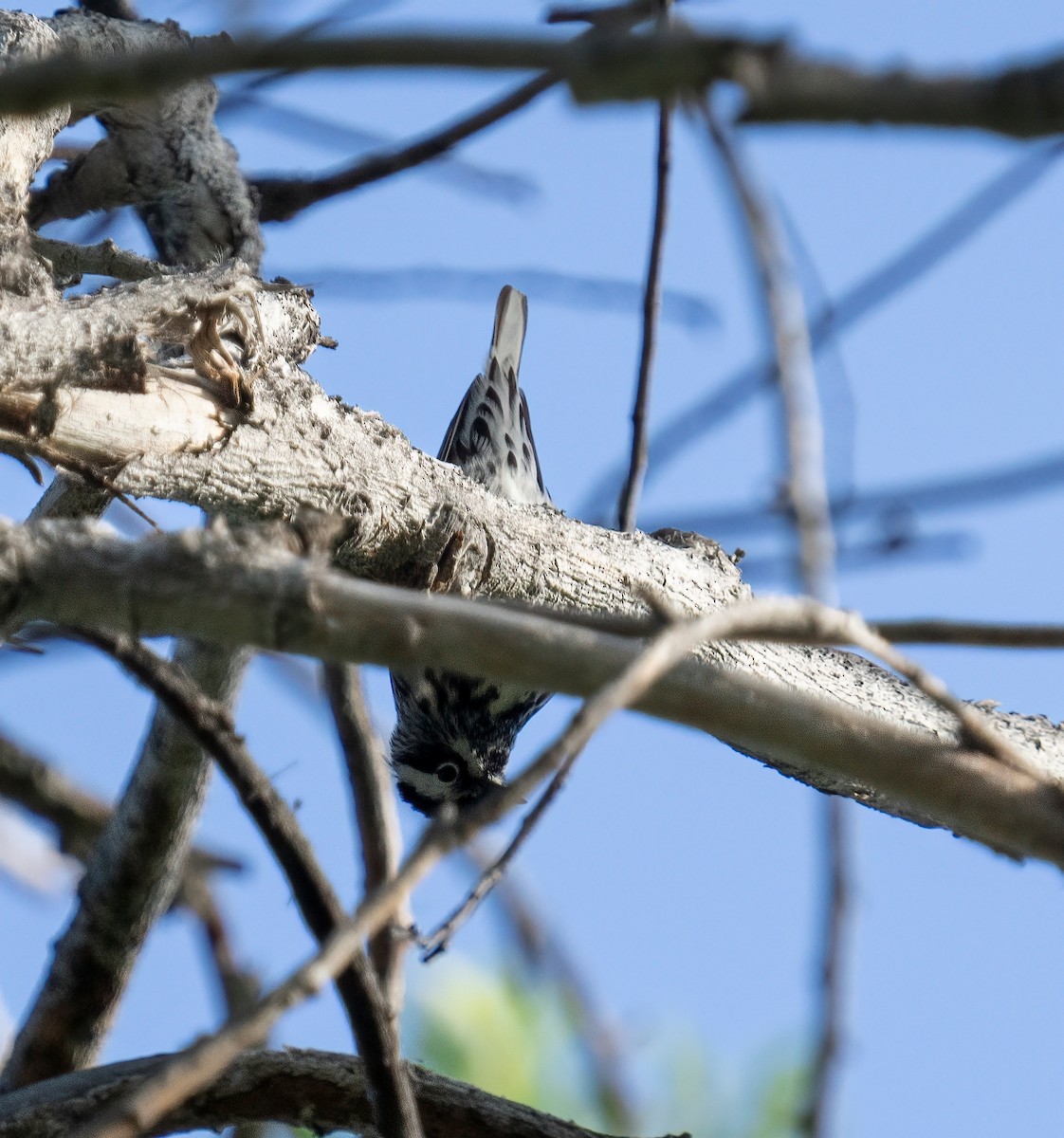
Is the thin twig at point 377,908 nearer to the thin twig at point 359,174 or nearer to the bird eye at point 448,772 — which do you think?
the thin twig at point 359,174

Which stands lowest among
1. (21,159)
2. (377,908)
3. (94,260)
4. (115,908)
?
(377,908)

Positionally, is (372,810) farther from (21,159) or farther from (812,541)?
(812,541)

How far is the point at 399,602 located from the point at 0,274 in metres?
1.47

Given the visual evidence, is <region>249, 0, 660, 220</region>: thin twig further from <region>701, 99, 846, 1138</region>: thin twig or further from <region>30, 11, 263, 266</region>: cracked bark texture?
<region>701, 99, 846, 1138</region>: thin twig

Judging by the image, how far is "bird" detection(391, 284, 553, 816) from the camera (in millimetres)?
6148

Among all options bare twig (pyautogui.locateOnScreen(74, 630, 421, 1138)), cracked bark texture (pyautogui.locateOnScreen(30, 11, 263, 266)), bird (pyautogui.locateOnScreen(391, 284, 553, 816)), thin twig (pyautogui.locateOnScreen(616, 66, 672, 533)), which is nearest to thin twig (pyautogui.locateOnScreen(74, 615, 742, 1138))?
bare twig (pyautogui.locateOnScreen(74, 630, 421, 1138))

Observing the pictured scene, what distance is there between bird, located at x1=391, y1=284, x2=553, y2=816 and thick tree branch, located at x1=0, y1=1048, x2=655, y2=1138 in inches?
145

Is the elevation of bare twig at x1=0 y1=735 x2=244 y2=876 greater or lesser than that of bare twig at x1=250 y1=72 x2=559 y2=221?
lesser

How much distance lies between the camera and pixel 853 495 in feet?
6.39

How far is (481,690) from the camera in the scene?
613 cm

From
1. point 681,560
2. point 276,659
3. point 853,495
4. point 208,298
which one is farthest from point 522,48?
point 276,659

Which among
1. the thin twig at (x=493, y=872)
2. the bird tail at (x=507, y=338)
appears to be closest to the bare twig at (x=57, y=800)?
the thin twig at (x=493, y=872)

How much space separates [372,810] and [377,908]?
7.97 ft

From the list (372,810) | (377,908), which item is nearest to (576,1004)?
(372,810)
